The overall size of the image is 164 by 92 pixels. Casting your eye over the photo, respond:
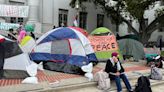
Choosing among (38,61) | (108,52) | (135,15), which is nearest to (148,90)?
(38,61)

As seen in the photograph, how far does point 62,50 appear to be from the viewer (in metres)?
15.3

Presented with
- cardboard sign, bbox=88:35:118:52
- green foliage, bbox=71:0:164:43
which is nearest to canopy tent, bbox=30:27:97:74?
cardboard sign, bbox=88:35:118:52

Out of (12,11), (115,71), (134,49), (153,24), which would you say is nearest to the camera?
(115,71)

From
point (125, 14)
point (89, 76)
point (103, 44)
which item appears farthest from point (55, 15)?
point (89, 76)

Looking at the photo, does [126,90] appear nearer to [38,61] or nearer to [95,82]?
[95,82]

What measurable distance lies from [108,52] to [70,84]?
6771mm

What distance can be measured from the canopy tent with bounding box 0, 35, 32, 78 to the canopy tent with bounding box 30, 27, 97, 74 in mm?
2456

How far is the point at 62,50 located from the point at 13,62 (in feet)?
11.2

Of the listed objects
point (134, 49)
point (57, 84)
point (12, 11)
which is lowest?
point (57, 84)

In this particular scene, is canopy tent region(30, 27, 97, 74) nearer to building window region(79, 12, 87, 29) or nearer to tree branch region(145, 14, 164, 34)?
tree branch region(145, 14, 164, 34)

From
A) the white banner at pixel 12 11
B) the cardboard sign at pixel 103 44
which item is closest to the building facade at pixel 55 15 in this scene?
the white banner at pixel 12 11

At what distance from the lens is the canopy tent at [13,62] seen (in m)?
12.2

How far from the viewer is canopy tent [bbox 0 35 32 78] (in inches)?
480

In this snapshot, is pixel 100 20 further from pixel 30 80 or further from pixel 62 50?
pixel 30 80
